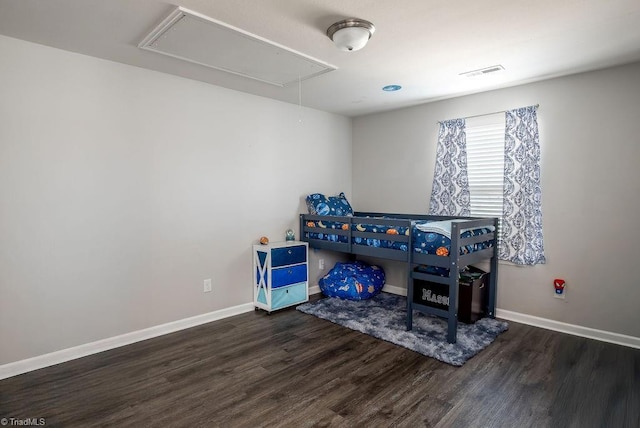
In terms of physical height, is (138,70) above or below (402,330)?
above

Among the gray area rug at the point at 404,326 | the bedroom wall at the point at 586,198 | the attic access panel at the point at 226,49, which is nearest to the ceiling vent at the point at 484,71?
the bedroom wall at the point at 586,198

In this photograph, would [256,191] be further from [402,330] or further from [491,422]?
[491,422]

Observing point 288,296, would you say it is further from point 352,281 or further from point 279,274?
point 352,281

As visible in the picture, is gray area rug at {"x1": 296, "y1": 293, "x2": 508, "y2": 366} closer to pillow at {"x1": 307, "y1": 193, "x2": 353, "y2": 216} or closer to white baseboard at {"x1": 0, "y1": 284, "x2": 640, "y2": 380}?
white baseboard at {"x1": 0, "y1": 284, "x2": 640, "y2": 380}

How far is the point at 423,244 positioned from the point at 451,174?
4.08ft

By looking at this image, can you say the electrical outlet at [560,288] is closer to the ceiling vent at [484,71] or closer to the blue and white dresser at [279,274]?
the ceiling vent at [484,71]

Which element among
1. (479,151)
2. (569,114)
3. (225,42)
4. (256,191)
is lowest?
(256,191)

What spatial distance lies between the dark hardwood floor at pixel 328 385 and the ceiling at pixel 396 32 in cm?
232

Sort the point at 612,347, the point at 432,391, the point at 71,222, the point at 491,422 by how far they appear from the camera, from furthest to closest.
→ the point at 612,347 < the point at 71,222 < the point at 432,391 < the point at 491,422

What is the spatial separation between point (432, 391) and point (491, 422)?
37 cm

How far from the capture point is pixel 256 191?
3.78 meters

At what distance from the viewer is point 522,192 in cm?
336

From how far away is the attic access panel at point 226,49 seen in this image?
2.13 metres

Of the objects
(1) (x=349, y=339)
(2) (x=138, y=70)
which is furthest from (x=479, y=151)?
(2) (x=138, y=70)
